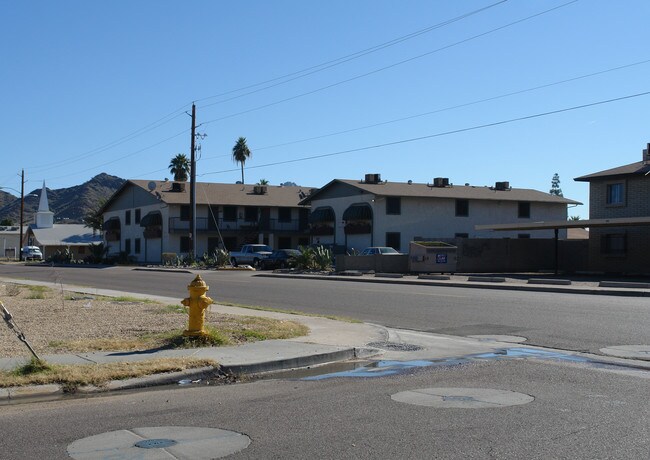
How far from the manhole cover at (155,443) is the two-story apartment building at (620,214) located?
3664cm

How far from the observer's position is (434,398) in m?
8.66

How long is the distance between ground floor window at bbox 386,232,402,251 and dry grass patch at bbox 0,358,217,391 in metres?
48.4

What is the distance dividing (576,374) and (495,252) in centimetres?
3694

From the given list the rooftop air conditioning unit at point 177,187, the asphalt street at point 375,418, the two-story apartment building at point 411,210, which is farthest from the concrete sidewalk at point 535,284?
the rooftop air conditioning unit at point 177,187

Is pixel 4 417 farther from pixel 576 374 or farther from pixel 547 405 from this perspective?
pixel 576 374

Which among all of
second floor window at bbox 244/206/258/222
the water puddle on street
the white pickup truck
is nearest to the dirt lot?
the water puddle on street

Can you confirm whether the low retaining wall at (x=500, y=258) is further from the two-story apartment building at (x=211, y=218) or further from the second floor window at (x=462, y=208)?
the two-story apartment building at (x=211, y=218)

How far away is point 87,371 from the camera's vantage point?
991 centimetres

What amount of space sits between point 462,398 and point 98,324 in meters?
9.02

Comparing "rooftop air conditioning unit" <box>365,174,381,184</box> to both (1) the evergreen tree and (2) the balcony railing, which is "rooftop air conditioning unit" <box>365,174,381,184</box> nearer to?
(2) the balcony railing

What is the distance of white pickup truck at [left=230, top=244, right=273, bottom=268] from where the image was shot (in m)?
56.4

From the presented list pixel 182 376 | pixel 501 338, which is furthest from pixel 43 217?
pixel 182 376

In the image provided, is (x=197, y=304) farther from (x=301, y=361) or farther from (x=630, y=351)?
(x=630, y=351)

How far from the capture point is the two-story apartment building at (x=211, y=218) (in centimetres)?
6875
